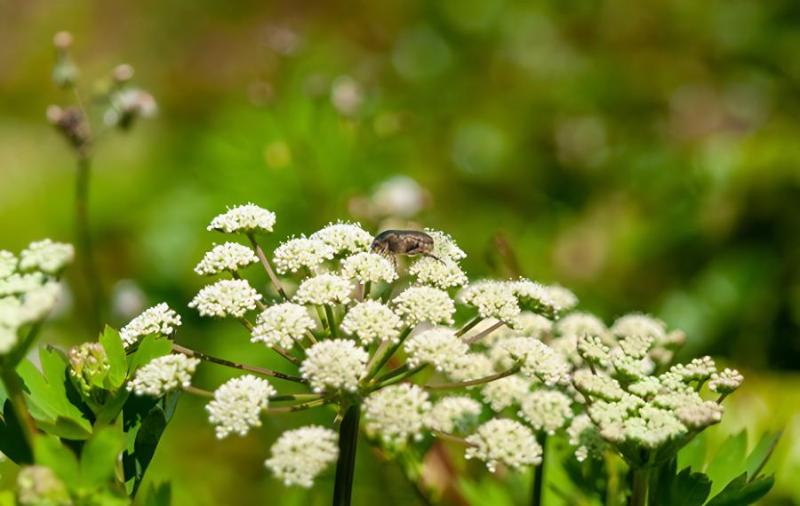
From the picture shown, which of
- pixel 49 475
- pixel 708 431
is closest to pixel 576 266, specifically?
pixel 708 431

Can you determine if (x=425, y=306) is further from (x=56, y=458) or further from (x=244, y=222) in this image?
(x=56, y=458)

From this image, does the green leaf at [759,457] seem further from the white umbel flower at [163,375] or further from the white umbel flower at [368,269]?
the white umbel flower at [163,375]

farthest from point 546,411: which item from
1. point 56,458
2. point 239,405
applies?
point 56,458

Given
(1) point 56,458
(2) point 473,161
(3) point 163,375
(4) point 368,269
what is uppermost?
(2) point 473,161

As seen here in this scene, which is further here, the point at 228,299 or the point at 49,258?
the point at 228,299

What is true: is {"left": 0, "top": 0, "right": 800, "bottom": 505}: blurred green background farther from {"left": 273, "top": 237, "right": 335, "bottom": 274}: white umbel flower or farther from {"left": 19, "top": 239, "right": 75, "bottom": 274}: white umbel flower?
{"left": 19, "top": 239, "right": 75, "bottom": 274}: white umbel flower

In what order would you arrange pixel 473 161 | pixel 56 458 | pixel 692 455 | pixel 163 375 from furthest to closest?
pixel 473 161, pixel 692 455, pixel 163 375, pixel 56 458

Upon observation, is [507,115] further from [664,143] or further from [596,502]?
[596,502]
